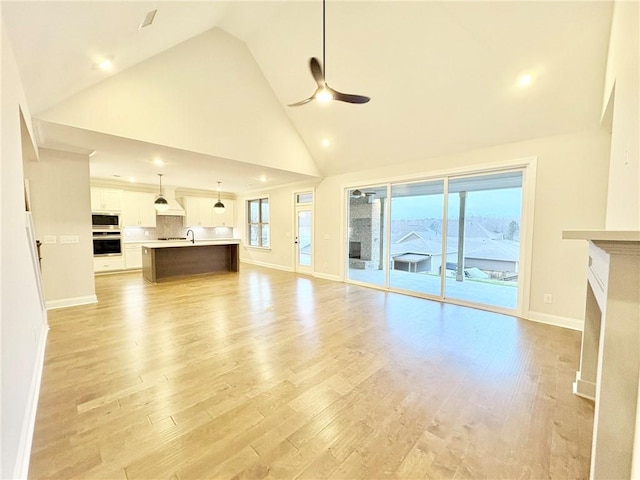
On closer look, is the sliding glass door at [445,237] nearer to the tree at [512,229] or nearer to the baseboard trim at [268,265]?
the tree at [512,229]

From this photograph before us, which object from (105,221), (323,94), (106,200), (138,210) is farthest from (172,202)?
(323,94)

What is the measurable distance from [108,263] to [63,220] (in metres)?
3.26

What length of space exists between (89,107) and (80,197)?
1739mm

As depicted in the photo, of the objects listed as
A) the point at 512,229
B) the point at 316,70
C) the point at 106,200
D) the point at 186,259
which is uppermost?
the point at 316,70

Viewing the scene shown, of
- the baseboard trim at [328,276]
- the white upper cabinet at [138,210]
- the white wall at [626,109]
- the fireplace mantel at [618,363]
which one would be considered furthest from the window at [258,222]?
the fireplace mantel at [618,363]

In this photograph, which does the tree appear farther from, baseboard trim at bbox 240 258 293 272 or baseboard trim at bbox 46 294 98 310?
baseboard trim at bbox 46 294 98 310

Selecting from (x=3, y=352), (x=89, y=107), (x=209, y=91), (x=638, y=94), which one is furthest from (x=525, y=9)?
(x=89, y=107)

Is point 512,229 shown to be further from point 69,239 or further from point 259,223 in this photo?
point 259,223

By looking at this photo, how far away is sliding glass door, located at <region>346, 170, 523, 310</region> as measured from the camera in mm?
4199

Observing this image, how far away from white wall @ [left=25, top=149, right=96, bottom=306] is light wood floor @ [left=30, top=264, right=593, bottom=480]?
68cm

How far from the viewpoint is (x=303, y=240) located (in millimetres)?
7609

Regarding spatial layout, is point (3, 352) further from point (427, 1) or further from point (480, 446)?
point (427, 1)

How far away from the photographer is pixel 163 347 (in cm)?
289

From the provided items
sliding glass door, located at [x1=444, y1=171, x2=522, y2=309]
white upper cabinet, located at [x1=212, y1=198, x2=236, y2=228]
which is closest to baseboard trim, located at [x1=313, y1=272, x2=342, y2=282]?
sliding glass door, located at [x1=444, y1=171, x2=522, y2=309]
